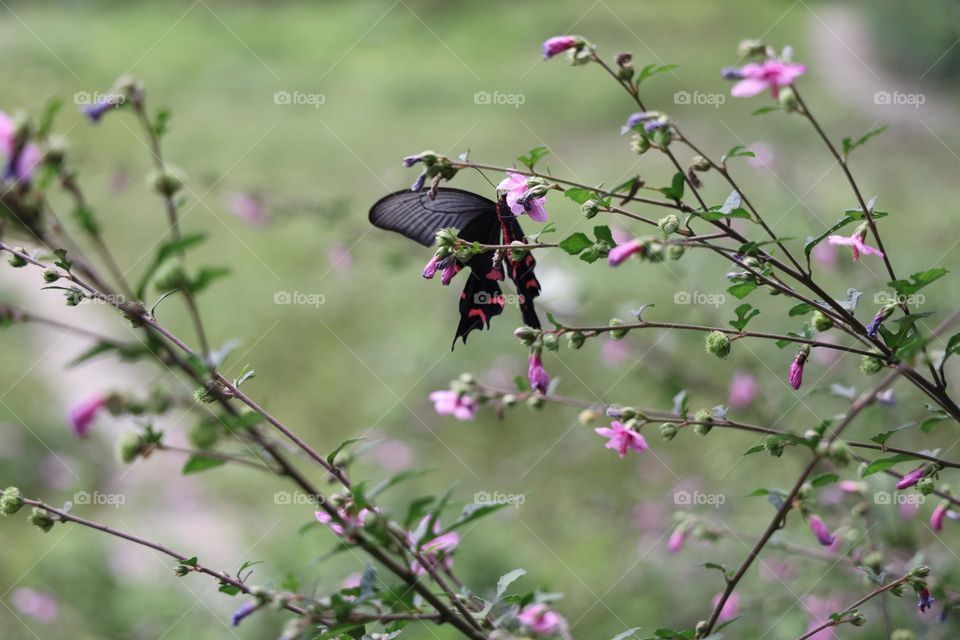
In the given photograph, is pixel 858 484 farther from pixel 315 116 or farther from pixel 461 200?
pixel 315 116

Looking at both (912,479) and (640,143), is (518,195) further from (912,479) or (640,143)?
(912,479)

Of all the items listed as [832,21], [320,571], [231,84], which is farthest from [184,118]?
[832,21]

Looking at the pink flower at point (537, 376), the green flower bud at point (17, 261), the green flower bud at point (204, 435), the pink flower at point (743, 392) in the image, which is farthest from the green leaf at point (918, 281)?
the pink flower at point (743, 392)

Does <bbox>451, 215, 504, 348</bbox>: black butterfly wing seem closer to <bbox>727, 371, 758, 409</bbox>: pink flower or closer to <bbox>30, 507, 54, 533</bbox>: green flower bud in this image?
<bbox>30, 507, 54, 533</bbox>: green flower bud

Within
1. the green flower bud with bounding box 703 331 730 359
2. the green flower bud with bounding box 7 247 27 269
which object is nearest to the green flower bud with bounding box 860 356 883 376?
the green flower bud with bounding box 703 331 730 359

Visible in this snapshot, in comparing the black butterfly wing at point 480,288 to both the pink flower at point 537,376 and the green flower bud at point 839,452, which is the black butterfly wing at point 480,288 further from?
the green flower bud at point 839,452

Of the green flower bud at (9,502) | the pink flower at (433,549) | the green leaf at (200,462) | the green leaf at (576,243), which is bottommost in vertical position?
the pink flower at (433,549)
